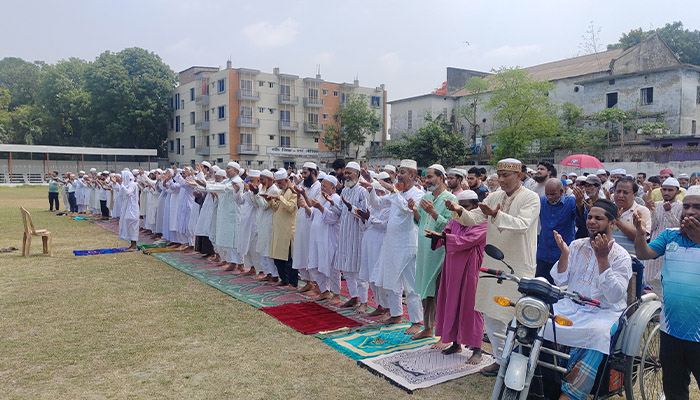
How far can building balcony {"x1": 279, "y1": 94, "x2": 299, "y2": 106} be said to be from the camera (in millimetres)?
44719

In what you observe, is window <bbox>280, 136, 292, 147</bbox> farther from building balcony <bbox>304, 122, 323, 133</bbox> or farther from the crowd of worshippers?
the crowd of worshippers

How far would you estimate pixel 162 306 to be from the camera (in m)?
6.46

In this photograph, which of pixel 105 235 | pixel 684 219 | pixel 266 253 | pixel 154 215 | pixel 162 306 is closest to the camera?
pixel 684 219

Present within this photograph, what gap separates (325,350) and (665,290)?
3.02 meters

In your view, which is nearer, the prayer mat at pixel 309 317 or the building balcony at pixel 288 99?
the prayer mat at pixel 309 317

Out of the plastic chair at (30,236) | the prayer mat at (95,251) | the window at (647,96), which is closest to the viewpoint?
the plastic chair at (30,236)

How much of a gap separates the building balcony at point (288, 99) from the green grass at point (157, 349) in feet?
125

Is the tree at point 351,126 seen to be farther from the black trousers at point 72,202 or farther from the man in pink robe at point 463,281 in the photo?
the man in pink robe at point 463,281

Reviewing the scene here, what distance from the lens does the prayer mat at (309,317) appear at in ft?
18.5

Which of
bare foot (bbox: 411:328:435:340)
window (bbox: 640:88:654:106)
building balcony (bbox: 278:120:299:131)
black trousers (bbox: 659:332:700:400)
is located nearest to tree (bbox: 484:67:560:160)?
window (bbox: 640:88:654:106)

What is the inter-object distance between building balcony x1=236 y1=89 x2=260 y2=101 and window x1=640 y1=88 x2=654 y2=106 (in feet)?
94.3

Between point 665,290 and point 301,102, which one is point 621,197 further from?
point 301,102

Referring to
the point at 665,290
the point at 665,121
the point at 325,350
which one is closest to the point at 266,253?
the point at 325,350

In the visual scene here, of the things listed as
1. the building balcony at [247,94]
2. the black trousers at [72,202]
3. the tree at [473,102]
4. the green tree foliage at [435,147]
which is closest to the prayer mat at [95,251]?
the black trousers at [72,202]
